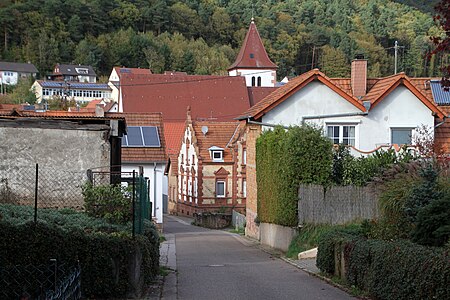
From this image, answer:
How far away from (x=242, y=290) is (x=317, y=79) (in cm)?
1725

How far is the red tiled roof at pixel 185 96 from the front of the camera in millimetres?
86000

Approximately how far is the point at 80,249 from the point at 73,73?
146444 mm

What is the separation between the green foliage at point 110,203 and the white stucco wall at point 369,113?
55.0ft

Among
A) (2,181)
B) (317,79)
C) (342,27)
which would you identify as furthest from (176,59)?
(2,181)

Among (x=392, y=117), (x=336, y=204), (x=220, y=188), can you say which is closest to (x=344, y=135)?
(x=392, y=117)

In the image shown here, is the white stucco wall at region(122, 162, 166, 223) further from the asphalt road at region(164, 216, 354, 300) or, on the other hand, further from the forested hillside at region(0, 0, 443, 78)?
the forested hillside at region(0, 0, 443, 78)

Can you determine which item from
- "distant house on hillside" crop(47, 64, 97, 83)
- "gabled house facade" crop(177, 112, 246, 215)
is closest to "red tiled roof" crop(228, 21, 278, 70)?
"distant house on hillside" crop(47, 64, 97, 83)

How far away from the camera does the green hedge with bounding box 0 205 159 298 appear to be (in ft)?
42.3

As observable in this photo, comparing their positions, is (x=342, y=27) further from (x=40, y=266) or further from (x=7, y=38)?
(x=40, y=266)

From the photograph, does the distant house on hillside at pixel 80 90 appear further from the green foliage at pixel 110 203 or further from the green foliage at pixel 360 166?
the green foliage at pixel 110 203

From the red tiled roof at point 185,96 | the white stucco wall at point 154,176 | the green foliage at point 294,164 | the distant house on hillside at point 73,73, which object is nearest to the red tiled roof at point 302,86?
the green foliage at point 294,164

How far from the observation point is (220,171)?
58.2 m

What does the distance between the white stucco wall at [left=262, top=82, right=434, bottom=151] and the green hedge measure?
18943mm

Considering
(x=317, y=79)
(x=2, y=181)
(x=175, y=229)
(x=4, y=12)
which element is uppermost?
(x=4, y=12)
